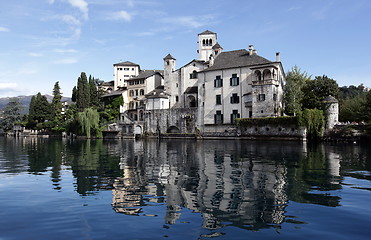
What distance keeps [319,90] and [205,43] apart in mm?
31171

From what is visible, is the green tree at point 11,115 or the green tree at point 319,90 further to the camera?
the green tree at point 11,115

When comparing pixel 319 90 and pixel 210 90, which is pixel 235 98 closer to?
pixel 210 90

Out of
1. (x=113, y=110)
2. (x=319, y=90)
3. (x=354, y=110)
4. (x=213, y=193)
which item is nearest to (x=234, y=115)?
(x=319, y=90)

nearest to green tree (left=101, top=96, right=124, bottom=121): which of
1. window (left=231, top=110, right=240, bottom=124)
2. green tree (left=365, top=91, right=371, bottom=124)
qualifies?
window (left=231, top=110, right=240, bottom=124)

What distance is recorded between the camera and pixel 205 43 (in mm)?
73562

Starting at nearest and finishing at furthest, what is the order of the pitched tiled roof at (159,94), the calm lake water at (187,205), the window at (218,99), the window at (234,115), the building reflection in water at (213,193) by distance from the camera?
the calm lake water at (187,205) < the building reflection in water at (213,193) < the window at (234,115) < the window at (218,99) < the pitched tiled roof at (159,94)

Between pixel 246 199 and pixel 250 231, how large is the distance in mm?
2934

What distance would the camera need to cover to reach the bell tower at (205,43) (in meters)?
73.0

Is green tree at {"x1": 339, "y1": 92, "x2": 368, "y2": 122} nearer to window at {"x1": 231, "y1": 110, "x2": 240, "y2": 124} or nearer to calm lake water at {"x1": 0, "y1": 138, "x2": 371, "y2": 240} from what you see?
window at {"x1": 231, "y1": 110, "x2": 240, "y2": 124}

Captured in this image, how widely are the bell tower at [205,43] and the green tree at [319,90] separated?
89.3 ft

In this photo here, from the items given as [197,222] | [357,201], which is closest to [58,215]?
[197,222]

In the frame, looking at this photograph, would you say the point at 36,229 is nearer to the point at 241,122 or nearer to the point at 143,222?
the point at 143,222

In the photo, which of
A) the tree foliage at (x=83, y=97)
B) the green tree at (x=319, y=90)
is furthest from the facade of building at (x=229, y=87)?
the tree foliage at (x=83, y=97)

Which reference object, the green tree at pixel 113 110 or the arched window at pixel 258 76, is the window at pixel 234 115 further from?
the green tree at pixel 113 110
